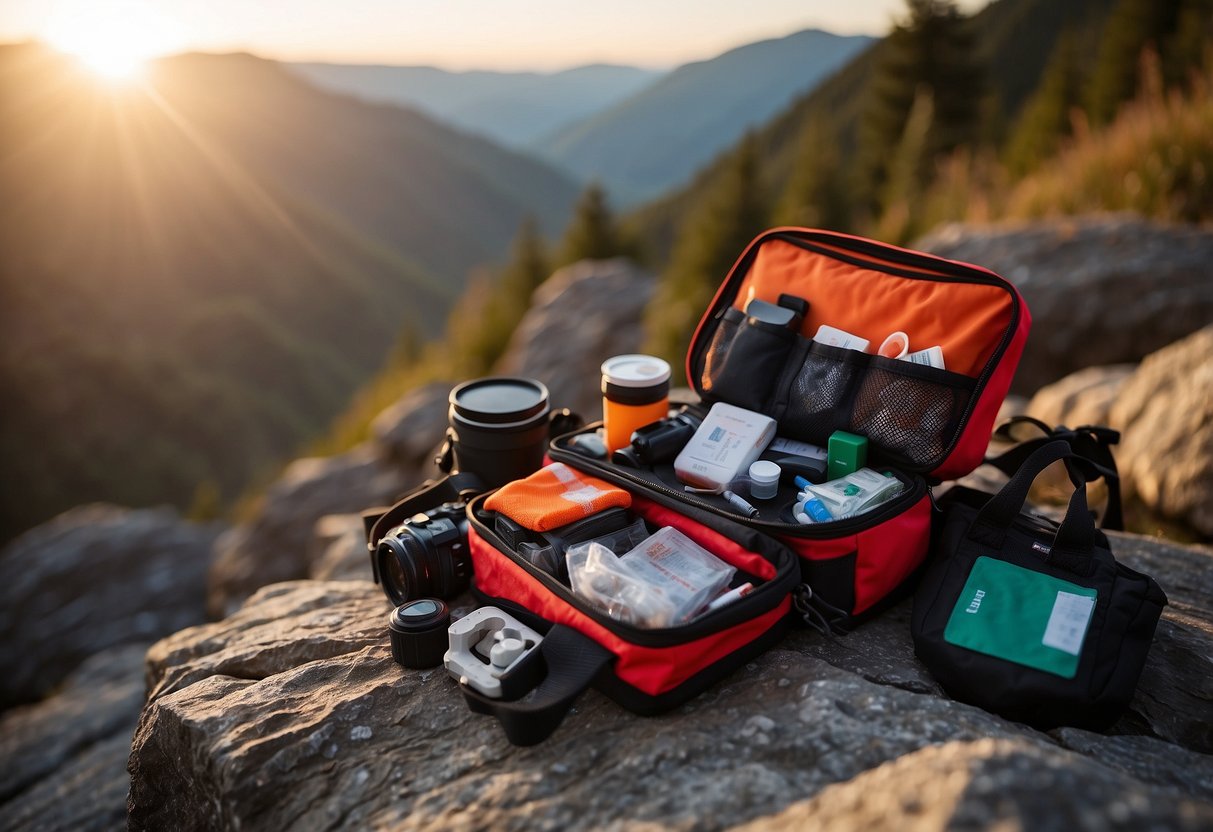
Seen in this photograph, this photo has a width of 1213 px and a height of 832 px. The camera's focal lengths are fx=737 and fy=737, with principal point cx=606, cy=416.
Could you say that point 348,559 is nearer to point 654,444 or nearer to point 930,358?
point 654,444

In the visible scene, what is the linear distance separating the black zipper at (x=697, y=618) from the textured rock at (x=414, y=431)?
23.3ft

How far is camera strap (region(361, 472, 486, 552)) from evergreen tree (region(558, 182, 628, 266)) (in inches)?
577

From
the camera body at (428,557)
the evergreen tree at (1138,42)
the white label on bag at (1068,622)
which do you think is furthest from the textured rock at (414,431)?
the evergreen tree at (1138,42)

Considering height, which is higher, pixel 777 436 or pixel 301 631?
pixel 777 436

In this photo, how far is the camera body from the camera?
287cm

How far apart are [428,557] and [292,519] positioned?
7005 mm

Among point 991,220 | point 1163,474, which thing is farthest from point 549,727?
point 991,220

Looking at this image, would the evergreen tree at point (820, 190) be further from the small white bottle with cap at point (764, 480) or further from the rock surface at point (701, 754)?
the rock surface at point (701, 754)

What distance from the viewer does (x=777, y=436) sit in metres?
3.15

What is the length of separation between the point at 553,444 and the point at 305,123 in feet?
424

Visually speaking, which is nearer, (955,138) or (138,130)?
(955,138)

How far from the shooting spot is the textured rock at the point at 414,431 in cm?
946

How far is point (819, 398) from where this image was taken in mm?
3020

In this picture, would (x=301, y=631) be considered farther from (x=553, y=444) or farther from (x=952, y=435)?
(x=952, y=435)
